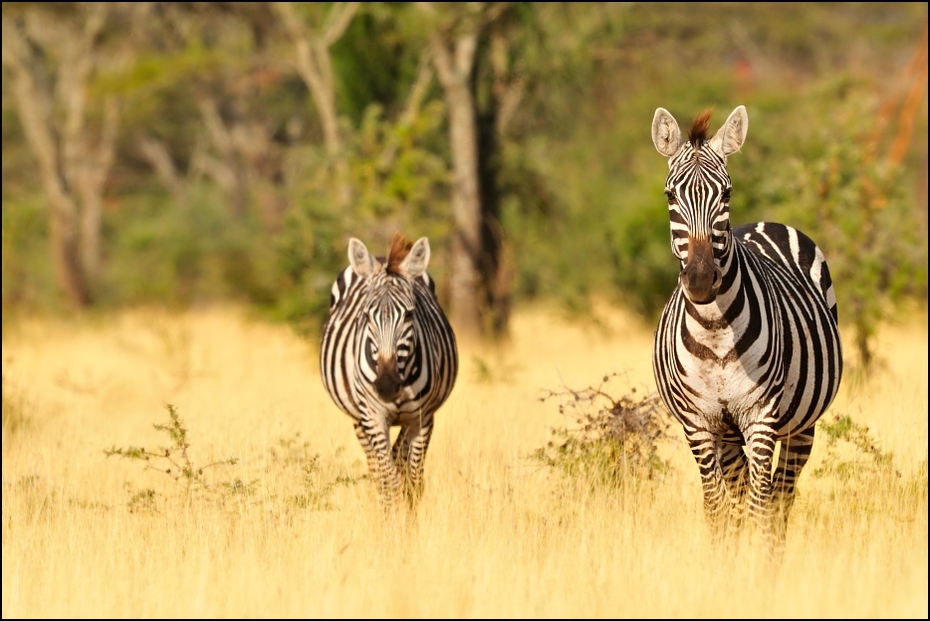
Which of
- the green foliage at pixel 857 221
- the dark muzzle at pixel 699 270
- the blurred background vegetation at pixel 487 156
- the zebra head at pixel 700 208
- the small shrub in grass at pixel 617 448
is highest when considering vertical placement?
the blurred background vegetation at pixel 487 156

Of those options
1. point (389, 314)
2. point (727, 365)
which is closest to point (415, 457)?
point (389, 314)

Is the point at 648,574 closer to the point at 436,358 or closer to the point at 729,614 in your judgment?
the point at 729,614

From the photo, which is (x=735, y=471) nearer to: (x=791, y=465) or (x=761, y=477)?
(x=791, y=465)

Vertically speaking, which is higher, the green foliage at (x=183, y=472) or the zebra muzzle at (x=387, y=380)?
the zebra muzzle at (x=387, y=380)

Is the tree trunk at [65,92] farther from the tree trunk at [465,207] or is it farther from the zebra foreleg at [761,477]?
the zebra foreleg at [761,477]

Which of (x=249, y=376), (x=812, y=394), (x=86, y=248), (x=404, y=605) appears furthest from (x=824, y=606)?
(x=86, y=248)

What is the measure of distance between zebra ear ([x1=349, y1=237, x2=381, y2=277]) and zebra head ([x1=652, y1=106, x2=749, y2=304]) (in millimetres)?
2142

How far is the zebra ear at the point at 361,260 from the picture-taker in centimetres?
704

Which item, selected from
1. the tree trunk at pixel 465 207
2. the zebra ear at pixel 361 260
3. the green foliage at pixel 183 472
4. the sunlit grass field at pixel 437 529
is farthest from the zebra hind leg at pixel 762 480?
the tree trunk at pixel 465 207

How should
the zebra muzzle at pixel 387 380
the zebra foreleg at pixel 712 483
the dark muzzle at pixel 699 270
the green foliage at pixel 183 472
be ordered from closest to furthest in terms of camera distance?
the dark muzzle at pixel 699 270
the zebra foreleg at pixel 712 483
the zebra muzzle at pixel 387 380
the green foliage at pixel 183 472

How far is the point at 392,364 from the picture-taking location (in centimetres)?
648

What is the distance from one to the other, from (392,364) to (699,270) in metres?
2.08

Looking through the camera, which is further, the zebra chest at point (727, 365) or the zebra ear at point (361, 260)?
the zebra ear at point (361, 260)

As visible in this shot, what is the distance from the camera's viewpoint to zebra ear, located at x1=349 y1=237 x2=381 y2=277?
23.1 feet
